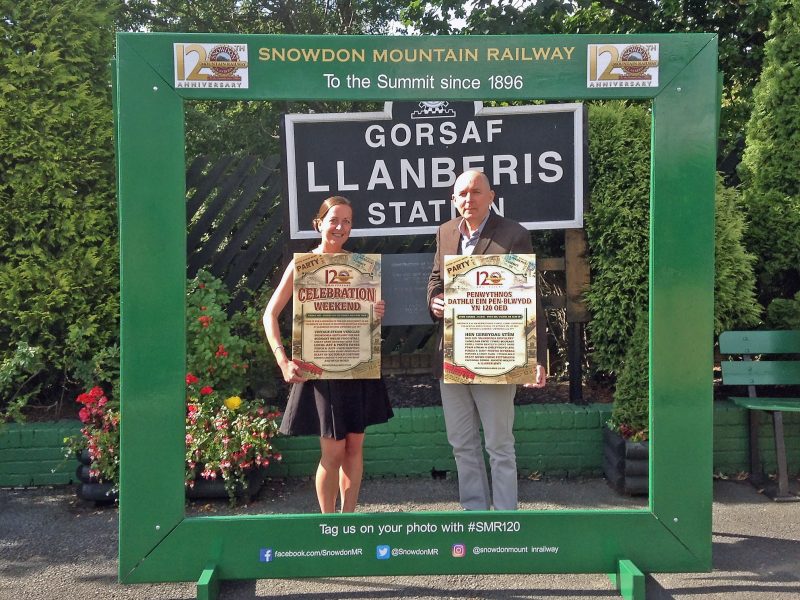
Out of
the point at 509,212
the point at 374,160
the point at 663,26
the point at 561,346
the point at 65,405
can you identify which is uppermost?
the point at 663,26

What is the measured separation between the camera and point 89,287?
16.2 feet

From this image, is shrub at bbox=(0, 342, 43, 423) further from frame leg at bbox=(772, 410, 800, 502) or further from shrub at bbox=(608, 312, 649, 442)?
frame leg at bbox=(772, 410, 800, 502)

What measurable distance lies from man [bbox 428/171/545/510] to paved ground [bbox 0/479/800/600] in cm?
50

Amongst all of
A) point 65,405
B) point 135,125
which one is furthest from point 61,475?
point 135,125

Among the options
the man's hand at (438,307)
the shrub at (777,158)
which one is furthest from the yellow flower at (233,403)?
the shrub at (777,158)

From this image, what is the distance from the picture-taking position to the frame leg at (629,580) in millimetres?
3117

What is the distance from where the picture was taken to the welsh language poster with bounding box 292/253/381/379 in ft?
10.4

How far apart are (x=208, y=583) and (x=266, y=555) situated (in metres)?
0.27

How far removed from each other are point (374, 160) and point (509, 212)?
38.5 inches

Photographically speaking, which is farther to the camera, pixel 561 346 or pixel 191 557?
pixel 561 346

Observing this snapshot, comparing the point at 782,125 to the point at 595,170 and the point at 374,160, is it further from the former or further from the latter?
the point at 374,160

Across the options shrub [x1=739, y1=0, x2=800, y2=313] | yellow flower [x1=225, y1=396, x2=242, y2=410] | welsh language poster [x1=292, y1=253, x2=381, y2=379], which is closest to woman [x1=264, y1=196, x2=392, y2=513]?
welsh language poster [x1=292, y1=253, x2=381, y2=379]

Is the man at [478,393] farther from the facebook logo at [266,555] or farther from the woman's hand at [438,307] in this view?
the facebook logo at [266,555]

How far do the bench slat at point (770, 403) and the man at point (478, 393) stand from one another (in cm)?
205
